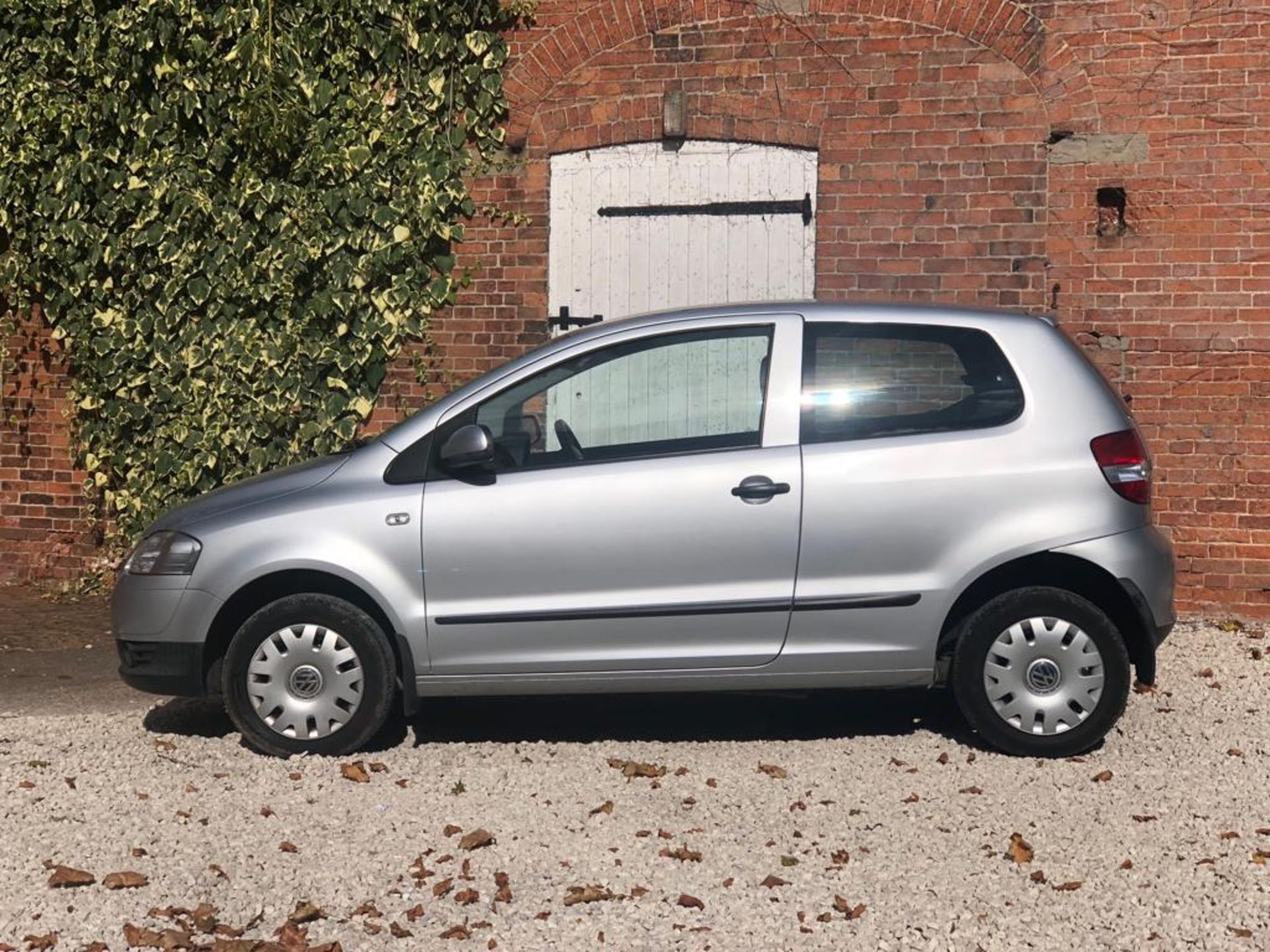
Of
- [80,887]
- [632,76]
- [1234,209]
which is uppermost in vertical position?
[632,76]

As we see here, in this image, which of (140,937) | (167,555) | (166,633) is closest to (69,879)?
(140,937)

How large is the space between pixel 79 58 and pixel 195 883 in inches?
272

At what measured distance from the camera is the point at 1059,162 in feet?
30.9

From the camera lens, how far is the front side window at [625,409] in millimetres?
6305

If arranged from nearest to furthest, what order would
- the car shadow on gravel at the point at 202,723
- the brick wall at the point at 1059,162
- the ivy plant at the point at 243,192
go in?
the car shadow on gravel at the point at 202,723 < the brick wall at the point at 1059,162 < the ivy plant at the point at 243,192

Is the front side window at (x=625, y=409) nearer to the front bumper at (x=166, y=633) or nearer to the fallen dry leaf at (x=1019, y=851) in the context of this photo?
the front bumper at (x=166, y=633)

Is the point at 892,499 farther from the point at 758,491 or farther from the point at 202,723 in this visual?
the point at 202,723

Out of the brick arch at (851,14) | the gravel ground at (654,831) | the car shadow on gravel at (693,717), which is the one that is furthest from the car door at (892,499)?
the brick arch at (851,14)

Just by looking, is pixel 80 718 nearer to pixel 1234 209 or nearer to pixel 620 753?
pixel 620 753

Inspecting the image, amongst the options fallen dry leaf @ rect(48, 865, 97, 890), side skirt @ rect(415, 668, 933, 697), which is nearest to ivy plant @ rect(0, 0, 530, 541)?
side skirt @ rect(415, 668, 933, 697)

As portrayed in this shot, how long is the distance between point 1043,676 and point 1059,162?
416 cm

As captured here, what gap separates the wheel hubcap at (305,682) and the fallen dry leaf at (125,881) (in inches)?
55.7

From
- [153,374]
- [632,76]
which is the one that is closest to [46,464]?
[153,374]

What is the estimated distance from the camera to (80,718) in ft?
24.0
